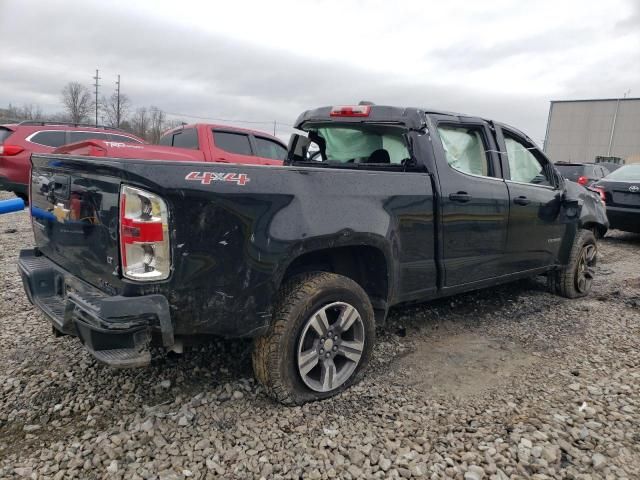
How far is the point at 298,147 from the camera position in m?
4.53

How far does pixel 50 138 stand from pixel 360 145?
7915 mm

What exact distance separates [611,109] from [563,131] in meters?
4.16

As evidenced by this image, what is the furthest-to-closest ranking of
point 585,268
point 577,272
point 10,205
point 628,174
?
point 628,174
point 585,268
point 577,272
point 10,205

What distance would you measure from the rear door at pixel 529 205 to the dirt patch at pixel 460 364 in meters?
0.82

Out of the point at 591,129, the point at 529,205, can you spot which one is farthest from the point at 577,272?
the point at 591,129

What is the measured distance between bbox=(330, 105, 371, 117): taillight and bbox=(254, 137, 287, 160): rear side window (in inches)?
173

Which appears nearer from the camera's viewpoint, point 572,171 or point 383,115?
point 383,115

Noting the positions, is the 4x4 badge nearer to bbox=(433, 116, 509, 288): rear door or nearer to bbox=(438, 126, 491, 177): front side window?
bbox=(433, 116, 509, 288): rear door

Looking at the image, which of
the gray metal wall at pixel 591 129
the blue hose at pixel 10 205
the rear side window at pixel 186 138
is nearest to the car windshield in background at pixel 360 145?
the blue hose at pixel 10 205

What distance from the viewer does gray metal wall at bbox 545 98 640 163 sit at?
41875mm

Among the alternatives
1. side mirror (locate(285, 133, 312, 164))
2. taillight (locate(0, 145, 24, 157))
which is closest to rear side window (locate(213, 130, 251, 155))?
side mirror (locate(285, 133, 312, 164))

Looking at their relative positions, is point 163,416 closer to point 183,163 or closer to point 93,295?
point 93,295

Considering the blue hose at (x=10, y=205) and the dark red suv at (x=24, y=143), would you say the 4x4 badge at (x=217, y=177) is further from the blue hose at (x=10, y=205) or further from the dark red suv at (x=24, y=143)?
the dark red suv at (x=24, y=143)

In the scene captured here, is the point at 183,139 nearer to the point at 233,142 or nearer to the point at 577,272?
the point at 233,142
